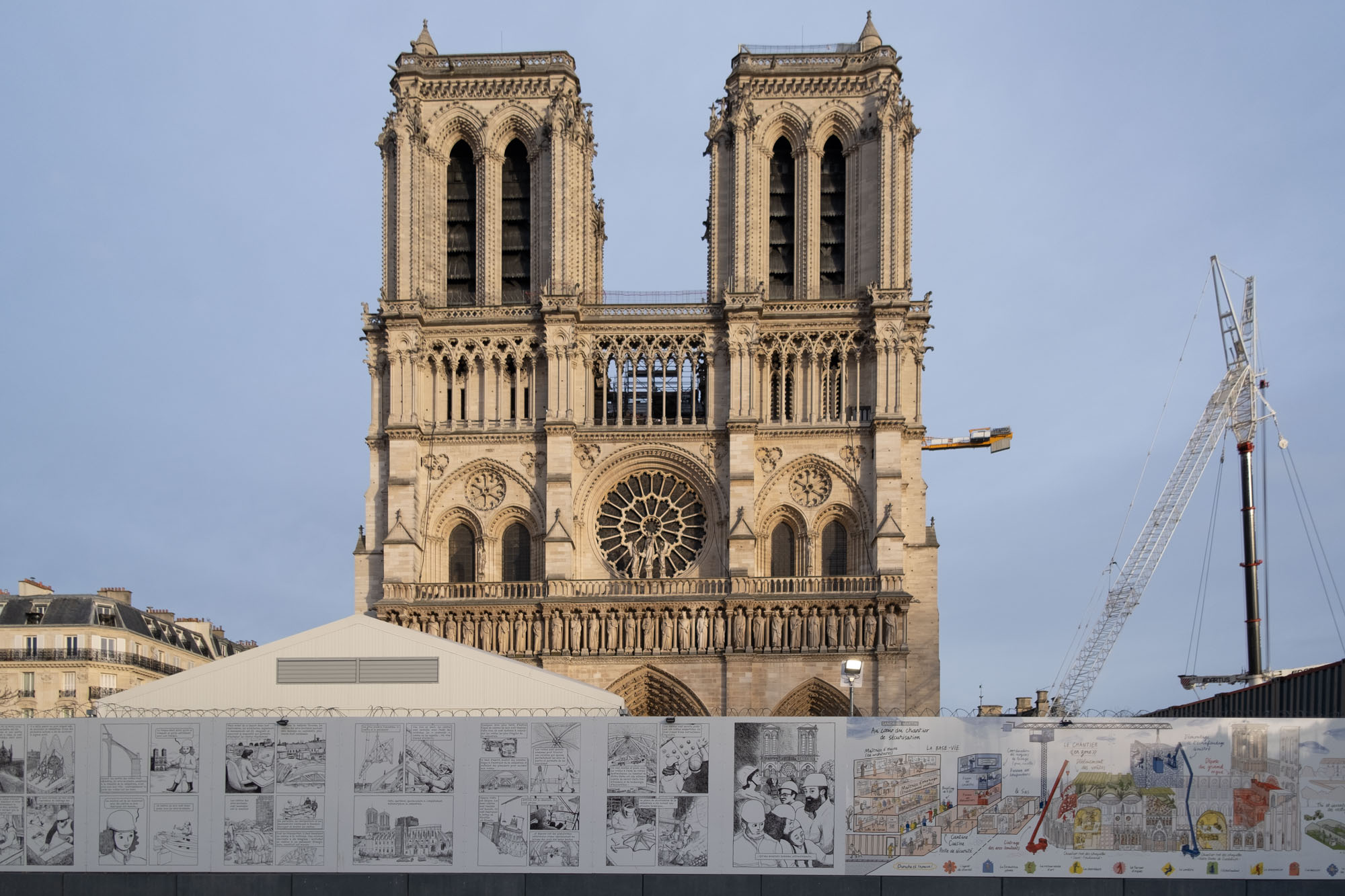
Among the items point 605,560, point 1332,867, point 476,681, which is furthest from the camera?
point 605,560

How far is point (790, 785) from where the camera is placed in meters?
29.8

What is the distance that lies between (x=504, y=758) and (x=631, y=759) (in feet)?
8.22

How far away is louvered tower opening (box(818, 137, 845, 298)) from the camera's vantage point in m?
57.2

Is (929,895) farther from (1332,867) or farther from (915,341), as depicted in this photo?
(915,341)

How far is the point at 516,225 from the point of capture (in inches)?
2295

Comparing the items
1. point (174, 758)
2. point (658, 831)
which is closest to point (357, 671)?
point (174, 758)

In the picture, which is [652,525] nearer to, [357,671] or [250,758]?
[357,671]

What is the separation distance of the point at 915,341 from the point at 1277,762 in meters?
27.4

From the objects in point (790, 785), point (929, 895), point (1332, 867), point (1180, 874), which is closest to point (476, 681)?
point (790, 785)

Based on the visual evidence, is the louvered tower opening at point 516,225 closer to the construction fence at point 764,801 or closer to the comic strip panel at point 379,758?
the comic strip panel at point 379,758

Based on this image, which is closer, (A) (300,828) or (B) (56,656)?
(A) (300,828)

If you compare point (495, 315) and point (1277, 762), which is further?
point (495, 315)

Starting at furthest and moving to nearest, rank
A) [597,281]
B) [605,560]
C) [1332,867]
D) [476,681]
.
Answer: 1. [597,281]
2. [605,560]
3. [476,681]
4. [1332,867]

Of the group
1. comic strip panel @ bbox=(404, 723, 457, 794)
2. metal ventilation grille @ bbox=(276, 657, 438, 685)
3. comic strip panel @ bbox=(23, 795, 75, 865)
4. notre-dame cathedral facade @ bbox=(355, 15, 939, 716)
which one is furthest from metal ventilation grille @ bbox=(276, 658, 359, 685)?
notre-dame cathedral facade @ bbox=(355, 15, 939, 716)
